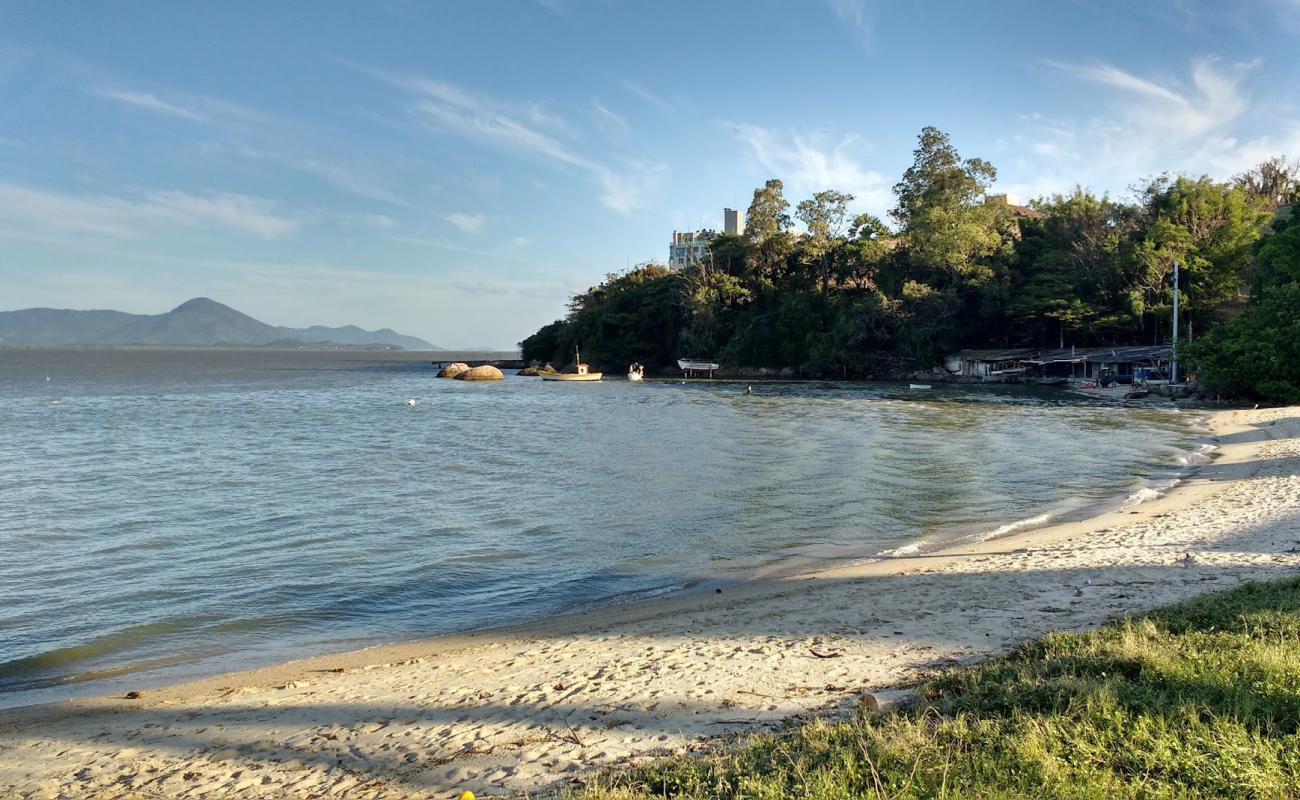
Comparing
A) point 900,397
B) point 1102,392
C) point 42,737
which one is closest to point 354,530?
point 42,737

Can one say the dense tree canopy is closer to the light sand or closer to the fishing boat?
the light sand

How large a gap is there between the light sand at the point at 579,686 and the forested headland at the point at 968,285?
3605 cm

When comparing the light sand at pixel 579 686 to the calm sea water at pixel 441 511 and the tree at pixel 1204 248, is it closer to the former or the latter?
the calm sea water at pixel 441 511

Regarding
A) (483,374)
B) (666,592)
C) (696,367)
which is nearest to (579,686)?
(666,592)

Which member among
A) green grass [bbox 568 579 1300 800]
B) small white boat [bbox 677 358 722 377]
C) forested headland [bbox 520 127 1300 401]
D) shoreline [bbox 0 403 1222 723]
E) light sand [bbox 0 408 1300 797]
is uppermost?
forested headland [bbox 520 127 1300 401]

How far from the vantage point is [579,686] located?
743 cm

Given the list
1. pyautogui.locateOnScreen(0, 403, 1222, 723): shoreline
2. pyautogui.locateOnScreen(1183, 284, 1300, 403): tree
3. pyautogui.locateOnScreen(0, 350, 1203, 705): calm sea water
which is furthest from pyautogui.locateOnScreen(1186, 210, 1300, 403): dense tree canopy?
pyautogui.locateOnScreen(0, 403, 1222, 723): shoreline

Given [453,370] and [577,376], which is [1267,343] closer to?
[577,376]

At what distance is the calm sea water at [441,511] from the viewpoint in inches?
418

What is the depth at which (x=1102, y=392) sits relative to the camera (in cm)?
5122

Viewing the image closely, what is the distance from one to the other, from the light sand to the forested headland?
118 feet

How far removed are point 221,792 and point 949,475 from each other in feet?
66.3

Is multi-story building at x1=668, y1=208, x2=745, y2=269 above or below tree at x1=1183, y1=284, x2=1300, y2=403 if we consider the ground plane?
above

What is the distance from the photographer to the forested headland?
4475 cm
